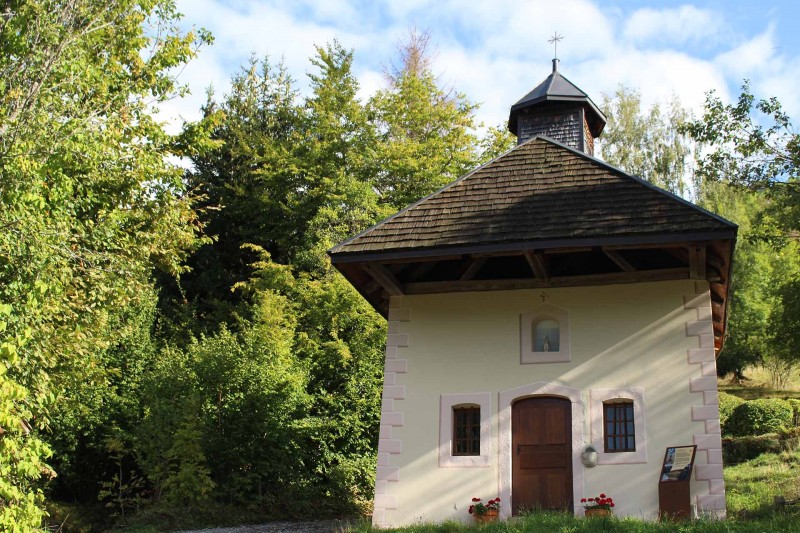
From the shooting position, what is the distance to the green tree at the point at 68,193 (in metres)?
10.5

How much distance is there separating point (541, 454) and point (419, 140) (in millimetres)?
18257

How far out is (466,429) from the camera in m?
11.9

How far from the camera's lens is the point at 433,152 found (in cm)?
2681

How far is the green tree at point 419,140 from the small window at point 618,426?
14.7 meters

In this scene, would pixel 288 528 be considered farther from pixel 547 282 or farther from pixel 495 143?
pixel 495 143

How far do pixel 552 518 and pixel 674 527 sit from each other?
4.60 feet

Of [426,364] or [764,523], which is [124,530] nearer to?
[426,364]

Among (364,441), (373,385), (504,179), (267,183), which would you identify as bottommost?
(364,441)

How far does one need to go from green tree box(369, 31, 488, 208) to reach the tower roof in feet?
31.9

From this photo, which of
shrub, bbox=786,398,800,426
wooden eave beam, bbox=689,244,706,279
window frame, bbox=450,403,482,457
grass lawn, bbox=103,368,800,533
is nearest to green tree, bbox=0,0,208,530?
grass lawn, bbox=103,368,800,533

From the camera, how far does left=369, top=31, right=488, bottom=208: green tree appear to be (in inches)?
1022

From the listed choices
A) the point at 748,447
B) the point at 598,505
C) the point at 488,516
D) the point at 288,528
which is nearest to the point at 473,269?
the point at 488,516

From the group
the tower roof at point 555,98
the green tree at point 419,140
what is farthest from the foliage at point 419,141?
the tower roof at point 555,98

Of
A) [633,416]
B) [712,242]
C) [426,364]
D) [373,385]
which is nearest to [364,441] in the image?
[373,385]
